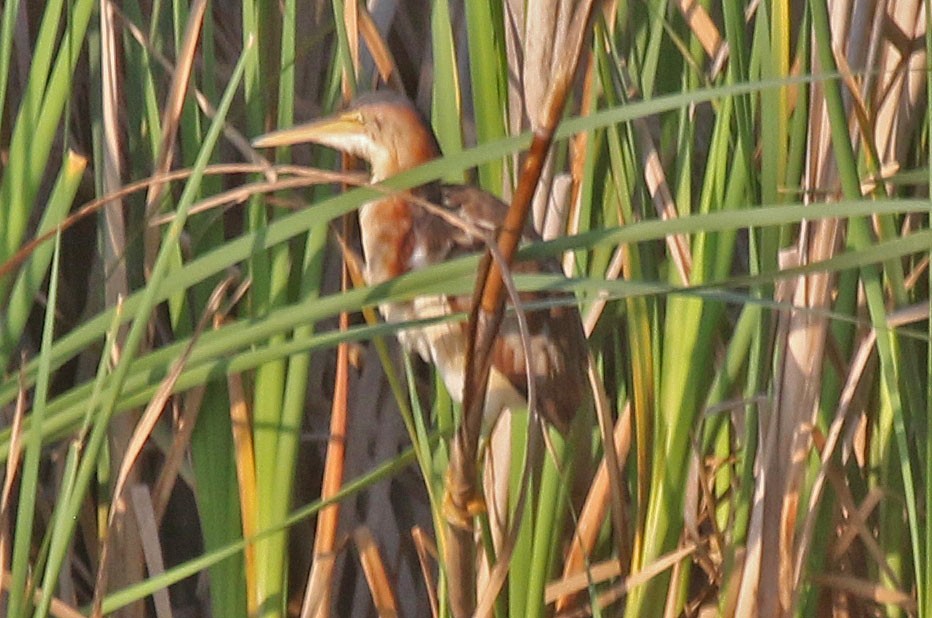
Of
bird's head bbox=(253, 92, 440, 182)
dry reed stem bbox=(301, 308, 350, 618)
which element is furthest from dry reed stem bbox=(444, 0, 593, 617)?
bird's head bbox=(253, 92, 440, 182)

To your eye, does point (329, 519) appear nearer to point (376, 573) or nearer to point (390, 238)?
point (376, 573)

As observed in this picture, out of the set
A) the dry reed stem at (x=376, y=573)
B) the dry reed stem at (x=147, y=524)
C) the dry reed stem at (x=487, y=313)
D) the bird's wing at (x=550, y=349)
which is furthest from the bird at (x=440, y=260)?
the dry reed stem at (x=487, y=313)

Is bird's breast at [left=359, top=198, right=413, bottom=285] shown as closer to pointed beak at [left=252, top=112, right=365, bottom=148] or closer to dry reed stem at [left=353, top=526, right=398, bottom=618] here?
pointed beak at [left=252, top=112, right=365, bottom=148]

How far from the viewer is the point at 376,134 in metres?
1.50

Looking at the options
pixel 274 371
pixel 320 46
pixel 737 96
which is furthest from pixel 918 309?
pixel 320 46

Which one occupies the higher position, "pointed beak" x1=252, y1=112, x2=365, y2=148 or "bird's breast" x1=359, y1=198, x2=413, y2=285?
"pointed beak" x1=252, y1=112, x2=365, y2=148

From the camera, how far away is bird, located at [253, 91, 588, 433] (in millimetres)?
1345

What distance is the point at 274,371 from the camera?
1.17 meters

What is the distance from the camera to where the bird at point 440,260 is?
1345mm

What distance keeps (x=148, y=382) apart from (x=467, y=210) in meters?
0.45

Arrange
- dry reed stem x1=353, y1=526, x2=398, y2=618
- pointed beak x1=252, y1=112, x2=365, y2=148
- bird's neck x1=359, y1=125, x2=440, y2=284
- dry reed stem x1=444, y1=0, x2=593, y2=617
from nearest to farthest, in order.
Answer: dry reed stem x1=444, y1=0, x2=593, y2=617, pointed beak x1=252, y1=112, x2=365, y2=148, dry reed stem x1=353, y1=526, x2=398, y2=618, bird's neck x1=359, y1=125, x2=440, y2=284

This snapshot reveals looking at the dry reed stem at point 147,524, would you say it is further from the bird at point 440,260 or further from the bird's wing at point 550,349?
the bird's wing at point 550,349

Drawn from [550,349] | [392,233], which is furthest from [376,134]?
[550,349]

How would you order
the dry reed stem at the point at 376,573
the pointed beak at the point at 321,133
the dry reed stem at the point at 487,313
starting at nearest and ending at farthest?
the dry reed stem at the point at 487,313, the pointed beak at the point at 321,133, the dry reed stem at the point at 376,573
